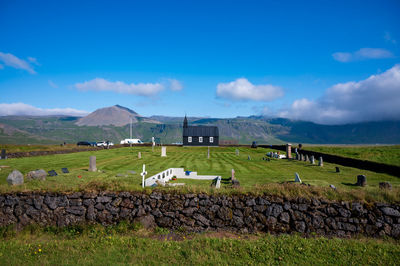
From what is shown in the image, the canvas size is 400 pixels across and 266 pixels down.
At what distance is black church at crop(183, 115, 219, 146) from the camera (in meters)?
97.5

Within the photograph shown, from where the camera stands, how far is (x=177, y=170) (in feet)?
75.3

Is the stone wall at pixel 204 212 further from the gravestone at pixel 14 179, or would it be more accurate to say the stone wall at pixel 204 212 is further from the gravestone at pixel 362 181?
the gravestone at pixel 362 181

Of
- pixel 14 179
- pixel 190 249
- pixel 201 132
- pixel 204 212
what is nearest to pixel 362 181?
pixel 204 212

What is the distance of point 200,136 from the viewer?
97938mm

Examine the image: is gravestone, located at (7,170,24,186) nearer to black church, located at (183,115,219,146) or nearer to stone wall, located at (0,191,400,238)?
stone wall, located at (0,191,400,238)

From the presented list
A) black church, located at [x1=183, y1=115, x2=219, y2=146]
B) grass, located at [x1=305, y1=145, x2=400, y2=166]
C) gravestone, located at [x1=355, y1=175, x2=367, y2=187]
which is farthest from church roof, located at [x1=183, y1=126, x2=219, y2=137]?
gravestone, located at [x1=355, y1=175, x2=367, y2=187]

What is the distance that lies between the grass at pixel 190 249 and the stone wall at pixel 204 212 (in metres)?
0.66

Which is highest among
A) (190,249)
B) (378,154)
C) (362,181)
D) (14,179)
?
(14,179)

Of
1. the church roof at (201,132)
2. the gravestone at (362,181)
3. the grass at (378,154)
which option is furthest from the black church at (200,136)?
the gravestone at (362,181)

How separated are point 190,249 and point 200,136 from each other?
3530 inches

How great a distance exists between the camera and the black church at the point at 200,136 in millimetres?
97500

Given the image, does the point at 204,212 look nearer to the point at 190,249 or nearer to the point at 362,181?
the point at 190,249

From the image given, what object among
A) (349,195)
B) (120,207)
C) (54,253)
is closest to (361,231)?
(349,195)

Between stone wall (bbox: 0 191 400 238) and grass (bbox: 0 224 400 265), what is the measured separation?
66 cm
